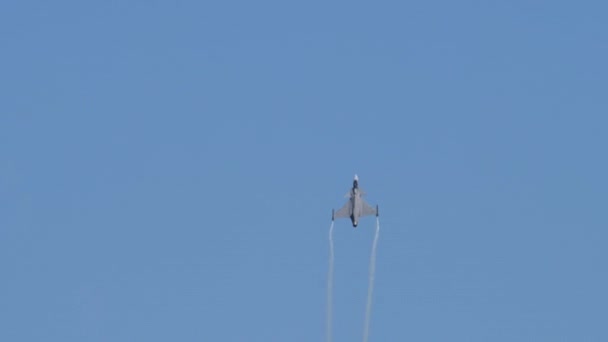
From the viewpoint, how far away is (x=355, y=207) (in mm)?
54594

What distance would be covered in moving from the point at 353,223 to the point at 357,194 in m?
2.41

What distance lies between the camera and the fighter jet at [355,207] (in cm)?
5453

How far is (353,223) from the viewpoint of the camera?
2106 inches

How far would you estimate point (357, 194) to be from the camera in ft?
180

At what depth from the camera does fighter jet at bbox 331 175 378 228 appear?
54.5 metres
